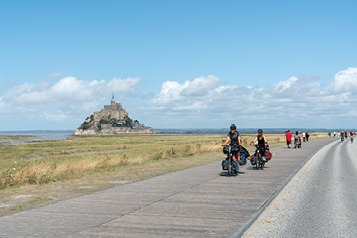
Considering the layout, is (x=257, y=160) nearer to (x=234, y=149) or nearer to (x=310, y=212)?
(x=234, y=149)

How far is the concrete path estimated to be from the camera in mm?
5746

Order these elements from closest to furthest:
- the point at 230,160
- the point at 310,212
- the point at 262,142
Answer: the point at 310,212 → the point at 230,160 → the point at 262,142

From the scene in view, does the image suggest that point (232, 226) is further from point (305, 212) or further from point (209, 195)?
point (209, 195)

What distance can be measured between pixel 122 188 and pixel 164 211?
11.3 feet

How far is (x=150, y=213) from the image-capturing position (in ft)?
23.1

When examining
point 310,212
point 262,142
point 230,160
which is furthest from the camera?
point 262,142

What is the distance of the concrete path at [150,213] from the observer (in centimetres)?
575

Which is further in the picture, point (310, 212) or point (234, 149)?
point (234, 149)

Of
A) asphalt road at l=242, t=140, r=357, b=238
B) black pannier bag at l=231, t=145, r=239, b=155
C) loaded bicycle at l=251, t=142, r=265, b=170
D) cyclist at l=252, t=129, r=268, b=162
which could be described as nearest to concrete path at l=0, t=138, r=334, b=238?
asphalt road at l=242, t=140, r=357, b=238

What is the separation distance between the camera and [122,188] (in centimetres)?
1041

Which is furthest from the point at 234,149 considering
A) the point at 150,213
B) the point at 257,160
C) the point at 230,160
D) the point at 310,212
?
the point at 150,213

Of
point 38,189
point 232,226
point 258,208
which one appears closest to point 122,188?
point 38,189

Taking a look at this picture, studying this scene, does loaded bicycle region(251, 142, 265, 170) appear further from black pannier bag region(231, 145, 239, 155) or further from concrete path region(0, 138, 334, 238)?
concrete path region(0, 138, 334, 238)

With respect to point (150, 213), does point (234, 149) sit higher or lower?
higher
